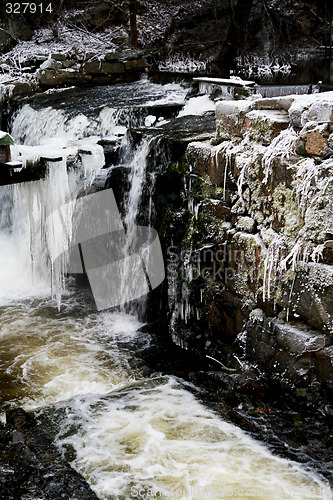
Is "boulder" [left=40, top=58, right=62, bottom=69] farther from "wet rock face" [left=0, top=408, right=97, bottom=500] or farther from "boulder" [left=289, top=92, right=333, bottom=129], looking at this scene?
"wet rock face" [left=0, top=408, right=97, bottom=500]

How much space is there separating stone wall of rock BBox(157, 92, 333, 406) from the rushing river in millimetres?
763

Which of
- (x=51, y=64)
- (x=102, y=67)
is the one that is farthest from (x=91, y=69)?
(x=51, y=64)

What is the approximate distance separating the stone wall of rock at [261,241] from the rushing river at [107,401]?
76 centimetres

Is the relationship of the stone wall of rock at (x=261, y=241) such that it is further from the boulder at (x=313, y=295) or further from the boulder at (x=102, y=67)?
the boulder at (x=102, y=67)

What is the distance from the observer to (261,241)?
4.88m

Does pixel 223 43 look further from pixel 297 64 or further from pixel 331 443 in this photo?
pixel 331 443

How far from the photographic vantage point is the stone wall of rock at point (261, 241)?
425 centimetres

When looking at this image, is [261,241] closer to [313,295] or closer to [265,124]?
[313,295]

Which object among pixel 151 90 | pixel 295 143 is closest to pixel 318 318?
pixel 295 143

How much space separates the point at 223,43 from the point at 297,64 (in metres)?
2.36

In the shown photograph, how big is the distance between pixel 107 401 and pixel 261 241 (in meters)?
2.04

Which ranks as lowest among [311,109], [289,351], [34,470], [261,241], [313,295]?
[34,470]

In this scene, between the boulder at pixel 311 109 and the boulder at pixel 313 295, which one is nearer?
the boulder at pixel 311 109

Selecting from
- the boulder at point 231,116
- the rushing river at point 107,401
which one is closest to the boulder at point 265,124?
the boulder at point 231,116
